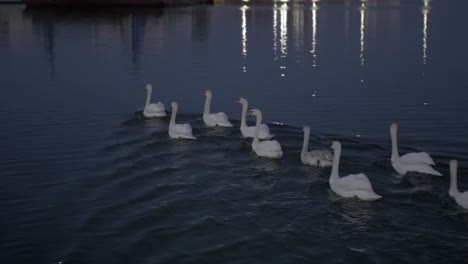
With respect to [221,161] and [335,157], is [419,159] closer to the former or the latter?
[335,157]

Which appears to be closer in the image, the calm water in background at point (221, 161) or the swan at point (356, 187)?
the calm water in background at point (221, 161)

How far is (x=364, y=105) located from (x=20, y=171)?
526 inches

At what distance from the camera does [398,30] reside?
188 ft

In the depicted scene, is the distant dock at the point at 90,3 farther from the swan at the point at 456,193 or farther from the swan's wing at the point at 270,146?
the swan at the point at 456,193

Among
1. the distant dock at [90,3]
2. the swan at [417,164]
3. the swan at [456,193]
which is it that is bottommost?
the swan at [456,193]

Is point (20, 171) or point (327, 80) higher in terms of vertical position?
point (327, 80)

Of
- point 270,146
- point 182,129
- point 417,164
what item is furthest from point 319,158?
point 182,129

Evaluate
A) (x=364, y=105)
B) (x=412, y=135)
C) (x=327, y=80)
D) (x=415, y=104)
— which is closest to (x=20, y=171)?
(x=412, y=135)

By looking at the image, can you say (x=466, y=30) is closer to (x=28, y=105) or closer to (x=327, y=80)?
(x=327, y=80)

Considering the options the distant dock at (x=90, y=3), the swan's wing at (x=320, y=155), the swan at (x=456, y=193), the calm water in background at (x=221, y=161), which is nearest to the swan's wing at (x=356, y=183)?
the calm water in background at (x=221, y=161)

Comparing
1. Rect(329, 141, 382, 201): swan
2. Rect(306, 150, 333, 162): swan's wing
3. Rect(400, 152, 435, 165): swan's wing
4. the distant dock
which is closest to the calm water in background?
Rect(329, 141, 382, 201): swan

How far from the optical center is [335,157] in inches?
611

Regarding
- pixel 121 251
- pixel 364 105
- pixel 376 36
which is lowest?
pixel 121 251

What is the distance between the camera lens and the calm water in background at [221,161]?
40.0 feet
